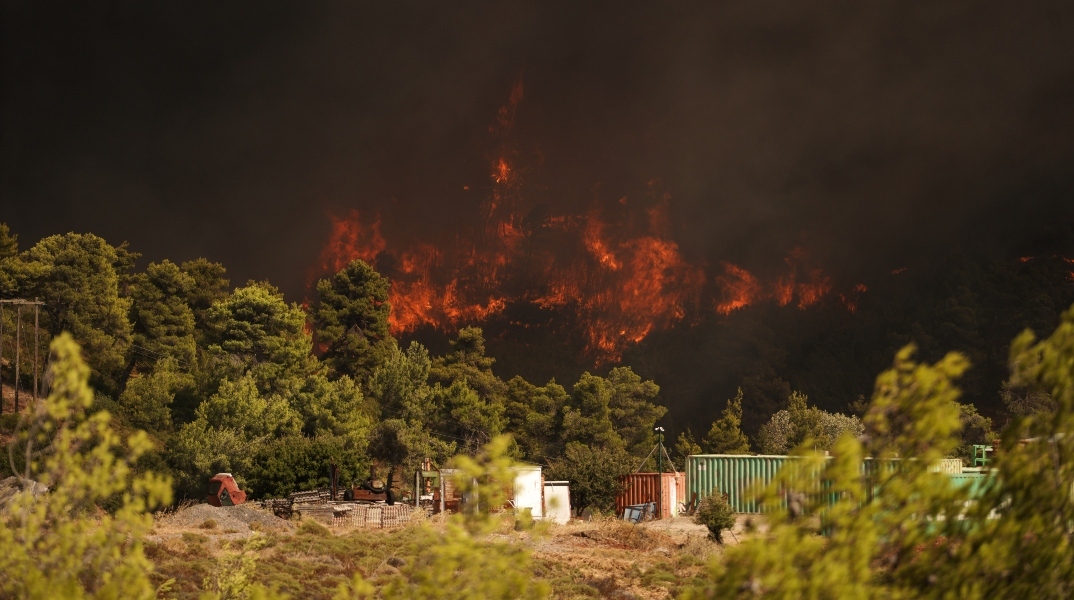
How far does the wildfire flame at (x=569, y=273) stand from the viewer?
136875 mm

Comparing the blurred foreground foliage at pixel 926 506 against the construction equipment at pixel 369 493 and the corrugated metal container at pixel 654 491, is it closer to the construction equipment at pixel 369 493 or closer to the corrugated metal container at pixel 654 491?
the corrugated metal container at pixel 654 491

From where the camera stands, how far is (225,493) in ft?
140

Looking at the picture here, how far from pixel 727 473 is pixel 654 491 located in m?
3.96

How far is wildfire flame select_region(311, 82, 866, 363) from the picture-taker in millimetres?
→ 136875

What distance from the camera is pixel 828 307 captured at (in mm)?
125000

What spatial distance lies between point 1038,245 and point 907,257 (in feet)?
53.6

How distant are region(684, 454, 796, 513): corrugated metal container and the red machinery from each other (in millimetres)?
19644

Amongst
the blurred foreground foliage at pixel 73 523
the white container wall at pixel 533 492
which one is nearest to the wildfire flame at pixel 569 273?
the white container wall at pixel 533 492

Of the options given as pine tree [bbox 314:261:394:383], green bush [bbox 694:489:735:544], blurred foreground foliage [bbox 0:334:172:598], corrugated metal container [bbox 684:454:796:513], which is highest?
pine tree [bbox 314:261:394:383]

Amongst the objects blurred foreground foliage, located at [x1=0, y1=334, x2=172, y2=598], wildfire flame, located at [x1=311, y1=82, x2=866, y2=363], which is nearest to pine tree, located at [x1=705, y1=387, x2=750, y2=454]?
wildfire flame, located at [x1=311, y1=82, x2=866, y2=363]

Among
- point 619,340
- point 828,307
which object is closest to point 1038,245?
point 828,307

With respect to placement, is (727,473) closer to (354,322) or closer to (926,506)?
(926,506)

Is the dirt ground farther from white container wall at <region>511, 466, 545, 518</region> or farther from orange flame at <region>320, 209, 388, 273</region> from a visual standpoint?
orange flame at <region>320, 209, 388, 273</region>

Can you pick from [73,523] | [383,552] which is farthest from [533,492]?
[73,523]
